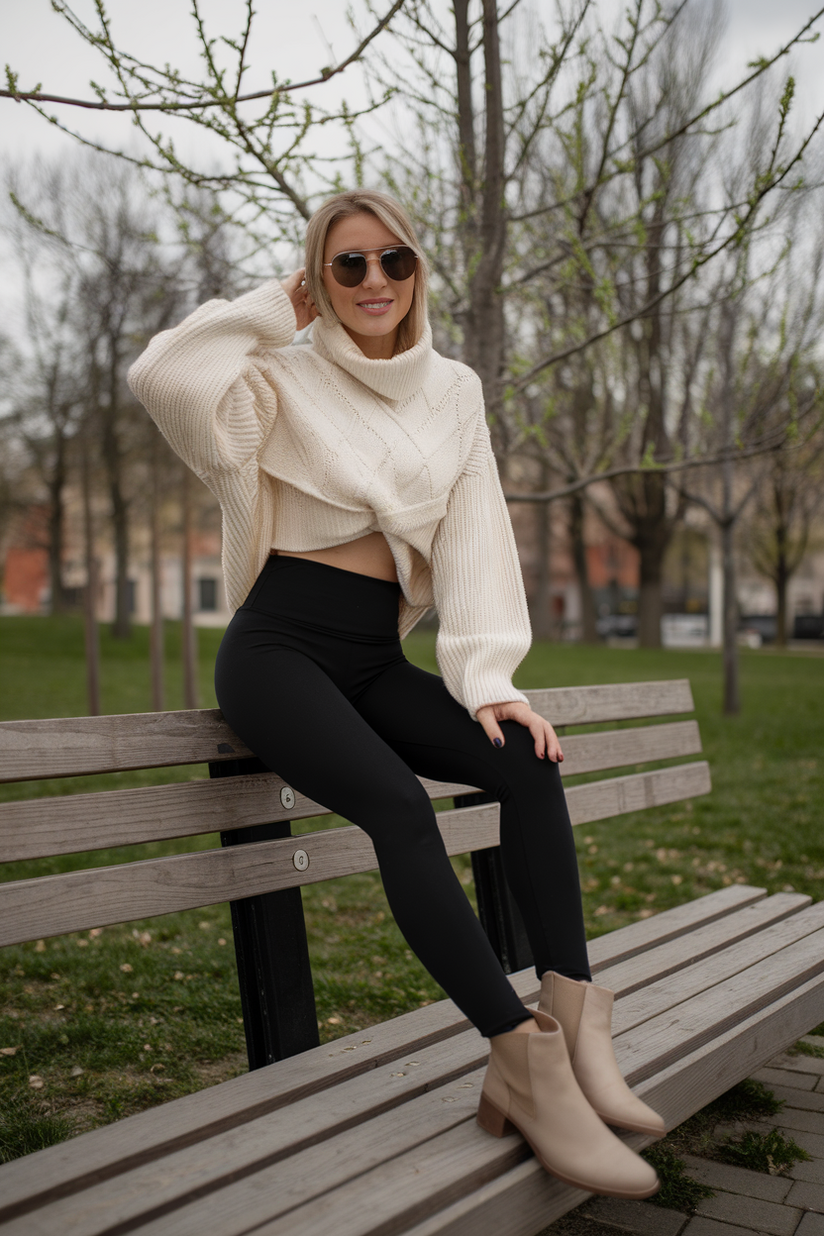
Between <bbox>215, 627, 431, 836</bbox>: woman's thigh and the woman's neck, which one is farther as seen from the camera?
the woman's neck

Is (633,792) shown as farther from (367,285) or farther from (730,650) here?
(730,650)

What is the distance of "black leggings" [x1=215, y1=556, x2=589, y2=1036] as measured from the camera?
195cm

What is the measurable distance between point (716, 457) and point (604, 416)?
250cm

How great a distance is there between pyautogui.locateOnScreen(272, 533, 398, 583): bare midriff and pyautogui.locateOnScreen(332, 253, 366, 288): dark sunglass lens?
60cm

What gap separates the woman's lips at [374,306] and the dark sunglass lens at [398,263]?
0.06m

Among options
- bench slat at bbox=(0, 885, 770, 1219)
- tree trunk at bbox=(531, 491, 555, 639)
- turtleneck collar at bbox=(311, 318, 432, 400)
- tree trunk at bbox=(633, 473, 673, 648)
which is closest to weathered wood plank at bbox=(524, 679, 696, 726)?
bench slat at bbox=(0, 885, 770, 1219)

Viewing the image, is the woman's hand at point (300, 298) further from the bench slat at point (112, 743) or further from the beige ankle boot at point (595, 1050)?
the beige ankle boot at point (595, 1050)

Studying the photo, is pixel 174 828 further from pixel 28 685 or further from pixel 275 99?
pixel 28 685

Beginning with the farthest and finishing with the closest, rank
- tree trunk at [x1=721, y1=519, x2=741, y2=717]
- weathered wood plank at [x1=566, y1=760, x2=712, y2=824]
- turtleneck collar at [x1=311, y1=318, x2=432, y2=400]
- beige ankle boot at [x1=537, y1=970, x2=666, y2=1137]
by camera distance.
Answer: tree trunk at [x1=721, y1=519, x2=741, y2=717] → weathered wood plank at [x1=566, y1=760, x2=712, y2=824] → turtleneck collar at [x1=311, y1=318, x2=432, y2=400] → beige ankle boot at [x1=537, y1=970, x2=666, y2=1137]

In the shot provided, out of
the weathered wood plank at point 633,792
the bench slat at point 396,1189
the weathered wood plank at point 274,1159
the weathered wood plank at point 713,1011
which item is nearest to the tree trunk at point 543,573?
the weathered wood plank at point 633,792

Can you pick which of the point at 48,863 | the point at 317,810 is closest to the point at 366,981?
the point at 317,810

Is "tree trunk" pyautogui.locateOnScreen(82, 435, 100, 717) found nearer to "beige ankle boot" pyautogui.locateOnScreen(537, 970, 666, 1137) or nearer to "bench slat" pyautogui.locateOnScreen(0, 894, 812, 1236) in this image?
"bench slat" pyautogui.locateOnScreen(0, 894, 812, 1236)

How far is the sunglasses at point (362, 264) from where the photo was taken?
256cm

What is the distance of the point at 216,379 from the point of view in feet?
7.63
